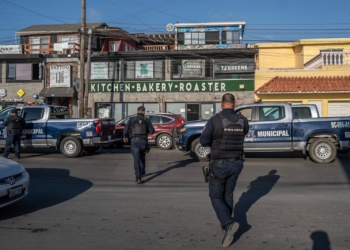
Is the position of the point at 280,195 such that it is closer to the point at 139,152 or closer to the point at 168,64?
the point at 139,152

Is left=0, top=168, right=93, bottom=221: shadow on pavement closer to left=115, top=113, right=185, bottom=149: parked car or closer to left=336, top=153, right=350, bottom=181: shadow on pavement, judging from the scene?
left=336, top=153, right=350, bottom=181: shadow on pavement

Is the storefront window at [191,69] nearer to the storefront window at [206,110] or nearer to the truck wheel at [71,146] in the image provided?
the storefront window at [206,110]

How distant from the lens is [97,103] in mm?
30594

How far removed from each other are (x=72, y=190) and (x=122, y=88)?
2111cm

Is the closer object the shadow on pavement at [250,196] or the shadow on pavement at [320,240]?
the shadow on pavement at [320,240]

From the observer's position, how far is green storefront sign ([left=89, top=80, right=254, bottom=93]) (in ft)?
93.1

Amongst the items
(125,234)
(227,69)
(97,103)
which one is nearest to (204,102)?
(227,69)

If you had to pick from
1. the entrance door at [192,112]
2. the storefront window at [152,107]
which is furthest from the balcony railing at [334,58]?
the storefront window at [152,107]

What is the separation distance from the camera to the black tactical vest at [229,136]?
17.7ft

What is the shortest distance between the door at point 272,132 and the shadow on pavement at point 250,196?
1.89 meters

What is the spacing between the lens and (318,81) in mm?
25109

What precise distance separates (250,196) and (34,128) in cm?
971

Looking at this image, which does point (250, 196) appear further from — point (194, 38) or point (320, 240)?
point (194, 38)

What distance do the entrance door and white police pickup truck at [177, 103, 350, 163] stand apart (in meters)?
14.8
